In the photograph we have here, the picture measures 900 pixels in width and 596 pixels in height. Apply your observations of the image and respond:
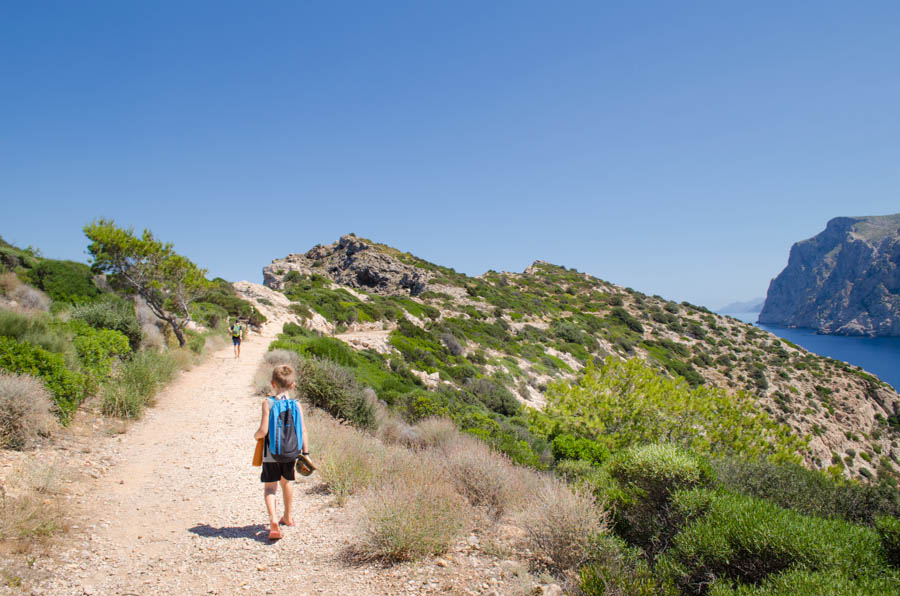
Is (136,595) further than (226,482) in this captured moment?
No

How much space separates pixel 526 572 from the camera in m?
3.77

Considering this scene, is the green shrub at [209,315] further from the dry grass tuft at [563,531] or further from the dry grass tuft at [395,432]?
the dry grass tuft at [563,531]

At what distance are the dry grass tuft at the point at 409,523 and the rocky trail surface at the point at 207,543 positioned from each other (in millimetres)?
129

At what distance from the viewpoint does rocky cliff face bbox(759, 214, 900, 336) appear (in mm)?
91750

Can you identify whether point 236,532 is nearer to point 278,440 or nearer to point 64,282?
point 278,440

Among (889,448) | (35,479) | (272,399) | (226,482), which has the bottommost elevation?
(889,448)

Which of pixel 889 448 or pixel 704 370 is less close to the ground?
pixel 704 370

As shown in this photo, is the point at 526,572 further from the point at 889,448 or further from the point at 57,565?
the point at 889,448

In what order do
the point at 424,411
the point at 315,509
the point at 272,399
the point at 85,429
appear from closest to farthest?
the point at 272,399
the point at 315,509
the point at 85,429
the point at 424,411

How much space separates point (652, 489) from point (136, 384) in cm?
1014

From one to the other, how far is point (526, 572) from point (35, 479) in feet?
18.1

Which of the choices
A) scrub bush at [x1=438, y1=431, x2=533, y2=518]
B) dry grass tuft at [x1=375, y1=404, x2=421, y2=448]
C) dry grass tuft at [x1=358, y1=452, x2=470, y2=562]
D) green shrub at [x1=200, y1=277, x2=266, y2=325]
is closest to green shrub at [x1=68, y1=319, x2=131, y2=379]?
dry grass tuft at [x1=375, y1=404, x2=421, y2=448]

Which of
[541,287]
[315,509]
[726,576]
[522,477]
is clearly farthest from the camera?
[541,287]

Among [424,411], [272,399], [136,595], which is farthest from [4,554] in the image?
[424,411]
